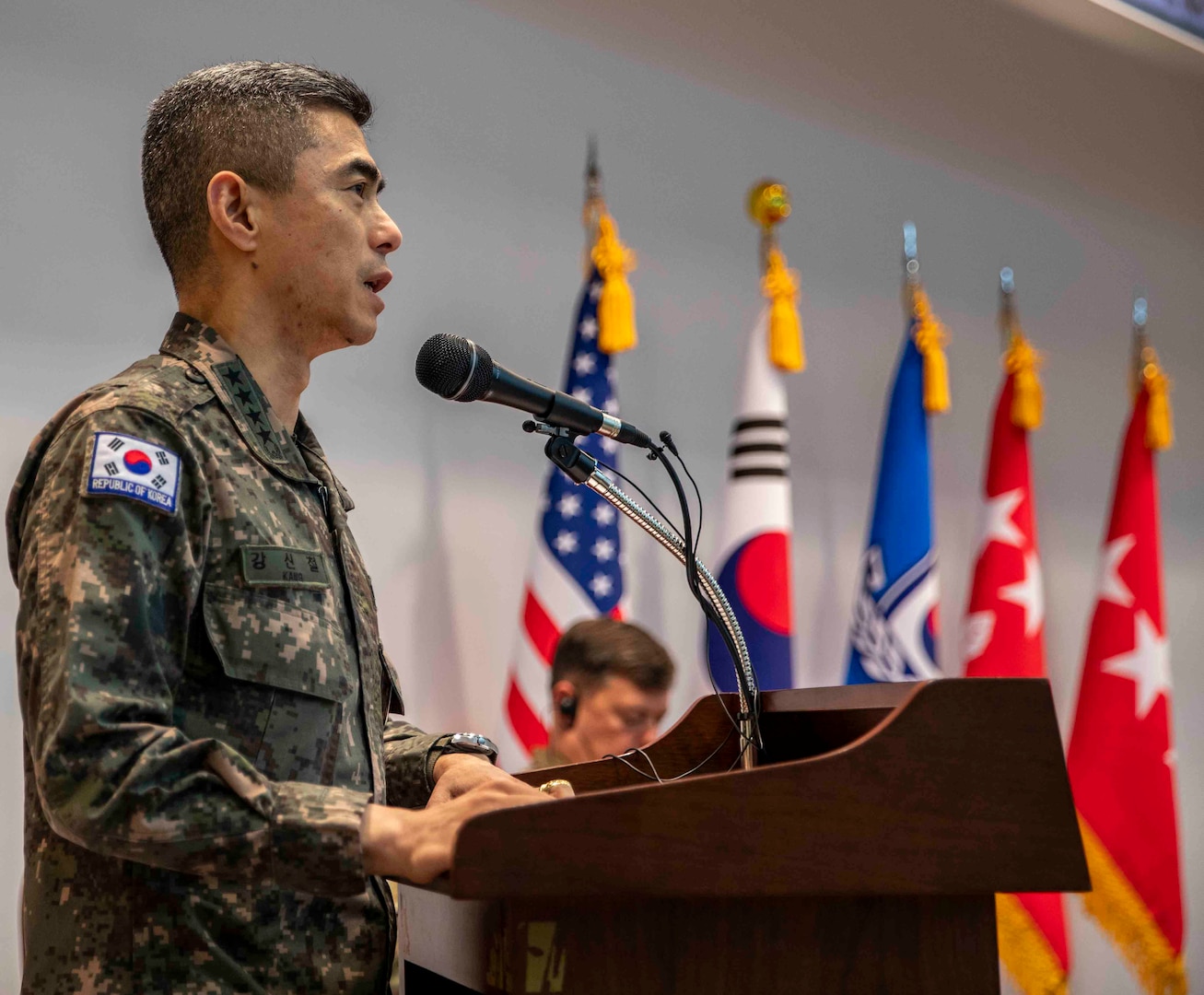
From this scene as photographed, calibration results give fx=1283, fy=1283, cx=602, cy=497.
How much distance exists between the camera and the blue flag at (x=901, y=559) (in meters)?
3.64

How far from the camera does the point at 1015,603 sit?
3.94m

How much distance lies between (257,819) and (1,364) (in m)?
2.27

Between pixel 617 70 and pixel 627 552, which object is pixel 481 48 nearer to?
pixel 617 70

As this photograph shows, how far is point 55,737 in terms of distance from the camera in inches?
37.7

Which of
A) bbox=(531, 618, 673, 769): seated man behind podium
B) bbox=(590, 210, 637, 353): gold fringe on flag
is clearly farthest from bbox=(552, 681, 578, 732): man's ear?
bbox=(590, 210, 637, 353): gold fringe on flag

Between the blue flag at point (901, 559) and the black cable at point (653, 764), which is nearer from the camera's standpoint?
the black cable at point (653, 764)

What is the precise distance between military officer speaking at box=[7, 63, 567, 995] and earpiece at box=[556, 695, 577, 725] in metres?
1.52

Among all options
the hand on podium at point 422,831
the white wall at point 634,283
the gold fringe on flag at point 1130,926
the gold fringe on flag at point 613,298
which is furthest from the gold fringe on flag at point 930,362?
the hand on podium at point 422,831

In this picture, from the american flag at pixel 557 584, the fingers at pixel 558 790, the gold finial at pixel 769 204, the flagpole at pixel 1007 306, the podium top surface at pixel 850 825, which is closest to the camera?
the podium top surface at pixel 850 825

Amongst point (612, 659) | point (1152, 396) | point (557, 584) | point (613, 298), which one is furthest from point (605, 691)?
point (1152, 396)

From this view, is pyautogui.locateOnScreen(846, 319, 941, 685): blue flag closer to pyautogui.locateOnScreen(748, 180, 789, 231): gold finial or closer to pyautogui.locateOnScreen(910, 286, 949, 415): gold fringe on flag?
pyautogui.locateOnScreen(910, 286, 949, 415): gold fringe on flag

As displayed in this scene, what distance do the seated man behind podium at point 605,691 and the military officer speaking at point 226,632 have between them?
150 centimetres

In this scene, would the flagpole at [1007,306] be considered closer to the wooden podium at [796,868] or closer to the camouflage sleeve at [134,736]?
the wooden podium at [796,868]

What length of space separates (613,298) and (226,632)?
239cm
